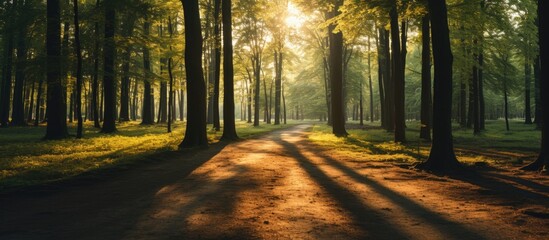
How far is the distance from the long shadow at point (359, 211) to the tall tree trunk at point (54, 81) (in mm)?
15167

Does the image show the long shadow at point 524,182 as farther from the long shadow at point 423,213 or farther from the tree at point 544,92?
the long shadow at point 423,213

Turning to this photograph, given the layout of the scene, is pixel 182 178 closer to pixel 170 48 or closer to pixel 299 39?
pixel 170 48

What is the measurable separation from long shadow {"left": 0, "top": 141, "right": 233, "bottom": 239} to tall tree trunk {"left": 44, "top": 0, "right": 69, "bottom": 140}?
11312 mm

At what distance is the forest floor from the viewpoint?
15.8 feet

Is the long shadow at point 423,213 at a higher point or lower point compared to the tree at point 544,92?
lower

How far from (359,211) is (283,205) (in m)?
1.25

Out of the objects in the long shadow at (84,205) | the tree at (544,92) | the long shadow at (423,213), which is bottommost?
the long shadow at (423,213)

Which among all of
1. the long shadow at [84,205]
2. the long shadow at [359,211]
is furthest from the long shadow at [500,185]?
the long shadow at [84,205]

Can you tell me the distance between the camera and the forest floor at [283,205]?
4801mm

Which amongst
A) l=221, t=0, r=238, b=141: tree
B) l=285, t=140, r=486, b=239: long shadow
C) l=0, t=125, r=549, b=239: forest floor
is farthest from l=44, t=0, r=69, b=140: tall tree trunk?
l=285, t=140, r=486, b=239: long shadow

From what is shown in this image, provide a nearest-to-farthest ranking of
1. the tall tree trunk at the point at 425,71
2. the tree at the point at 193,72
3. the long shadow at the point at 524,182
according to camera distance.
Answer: the long shadow at the point at 524,182, the tree at the point at 193,72, the tall tree trunk at the point at 425,71

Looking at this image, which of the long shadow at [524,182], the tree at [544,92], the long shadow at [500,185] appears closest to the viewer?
the long shadow at [500,185]

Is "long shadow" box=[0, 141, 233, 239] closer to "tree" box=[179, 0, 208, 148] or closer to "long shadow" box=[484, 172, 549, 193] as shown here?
"tree" box=[179, 0, 208, 148]

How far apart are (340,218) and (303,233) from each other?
96 cm
